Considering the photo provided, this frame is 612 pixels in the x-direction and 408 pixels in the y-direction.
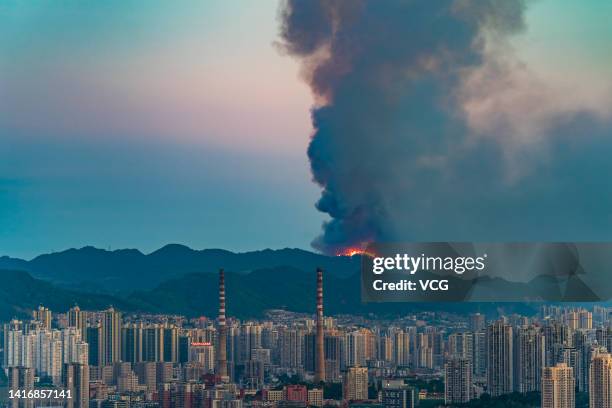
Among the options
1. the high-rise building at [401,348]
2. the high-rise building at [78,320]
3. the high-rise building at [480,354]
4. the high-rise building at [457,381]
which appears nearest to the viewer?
the high-rise building at [457,381]

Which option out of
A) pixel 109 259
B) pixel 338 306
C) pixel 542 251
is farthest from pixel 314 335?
pixel 542 251

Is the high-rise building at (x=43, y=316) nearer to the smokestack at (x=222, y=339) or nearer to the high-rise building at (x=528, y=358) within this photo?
the smokestack at (x=222, y=339)

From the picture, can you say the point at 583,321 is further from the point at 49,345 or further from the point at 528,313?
the point at 49,345

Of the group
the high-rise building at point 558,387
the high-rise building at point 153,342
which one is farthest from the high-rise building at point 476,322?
the high-rise building at point 153,342

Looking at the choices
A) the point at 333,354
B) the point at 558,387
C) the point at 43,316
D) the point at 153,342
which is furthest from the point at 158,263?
the point at 558,387

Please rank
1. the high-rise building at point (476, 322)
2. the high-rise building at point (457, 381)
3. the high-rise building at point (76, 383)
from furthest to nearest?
1. the high-rise building at point (476, 322)
2. the high-rise building at point (457, 381)
3. the high-rise building at point (76, 383)

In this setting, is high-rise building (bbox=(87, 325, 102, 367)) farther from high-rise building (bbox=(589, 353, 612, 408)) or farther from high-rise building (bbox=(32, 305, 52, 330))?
high-rise building (bbox=(589, 353, 612, 408))

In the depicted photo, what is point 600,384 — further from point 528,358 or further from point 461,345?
point 461,345
